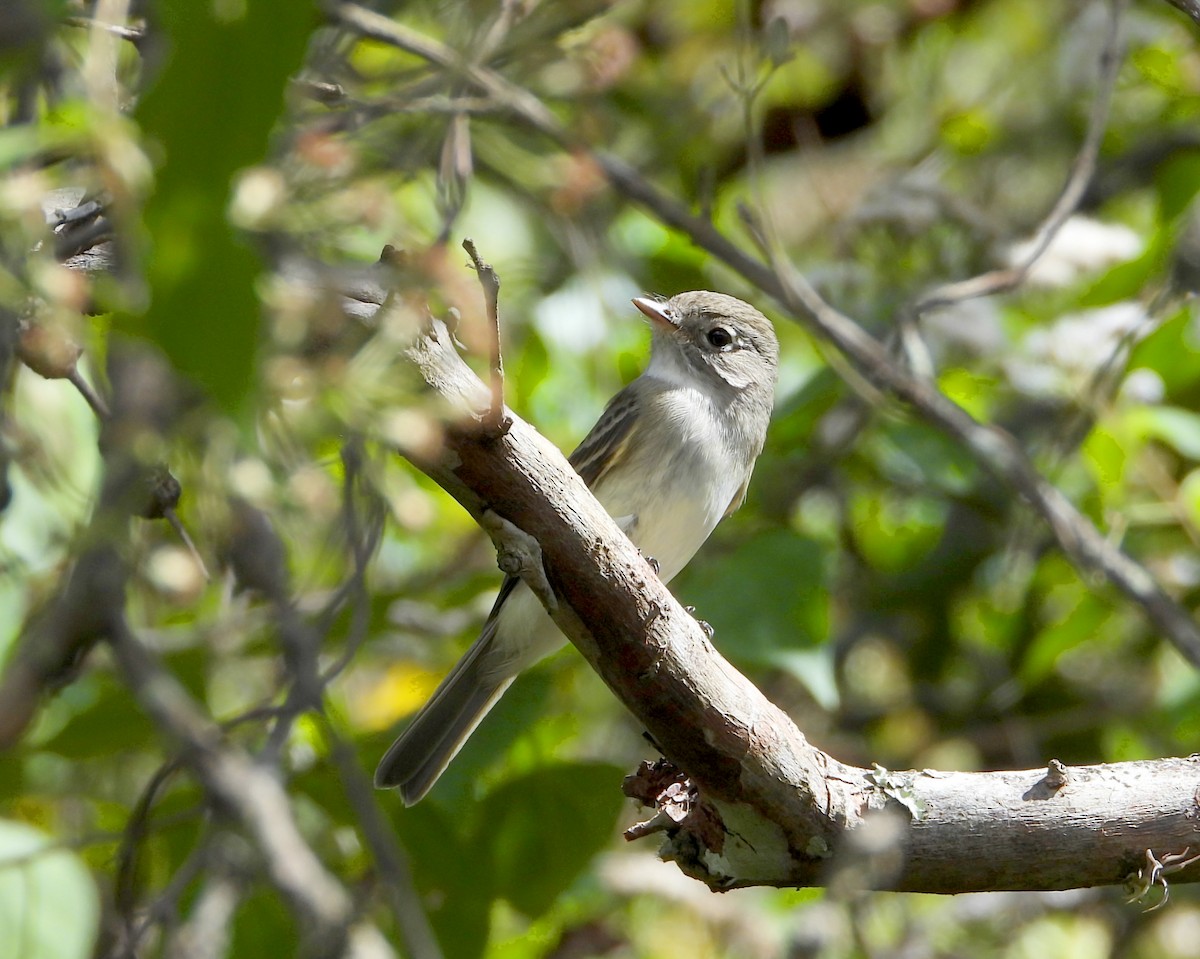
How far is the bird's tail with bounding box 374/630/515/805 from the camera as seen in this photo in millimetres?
3725

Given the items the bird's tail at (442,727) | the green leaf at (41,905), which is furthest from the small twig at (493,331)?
the bird's tail at (442,727)

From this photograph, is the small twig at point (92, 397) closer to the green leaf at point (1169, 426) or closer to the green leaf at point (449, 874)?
the green leaf at point (449, 874)

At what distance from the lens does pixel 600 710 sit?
5.25m

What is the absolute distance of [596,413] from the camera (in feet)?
15.5

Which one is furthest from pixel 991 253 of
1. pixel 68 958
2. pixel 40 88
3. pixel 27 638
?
pixel 68 958

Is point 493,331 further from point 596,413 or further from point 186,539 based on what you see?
point 596,413

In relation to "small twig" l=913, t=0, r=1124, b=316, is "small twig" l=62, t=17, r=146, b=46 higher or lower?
higher

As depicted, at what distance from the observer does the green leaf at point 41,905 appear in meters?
2.40

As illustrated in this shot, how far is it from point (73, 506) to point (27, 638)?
1.97 ft

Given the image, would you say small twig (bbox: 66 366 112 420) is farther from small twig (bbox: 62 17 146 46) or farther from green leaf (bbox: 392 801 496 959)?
green leaf (bbox: 392 801 496 959)

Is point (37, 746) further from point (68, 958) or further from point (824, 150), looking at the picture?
point (824, 150)

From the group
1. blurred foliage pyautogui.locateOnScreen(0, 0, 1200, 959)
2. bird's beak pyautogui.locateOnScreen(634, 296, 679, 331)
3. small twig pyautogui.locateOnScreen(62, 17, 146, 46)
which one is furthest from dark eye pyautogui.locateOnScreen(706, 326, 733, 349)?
small twig pyautogui.locateOnScreen(62, 17, 146, 46)

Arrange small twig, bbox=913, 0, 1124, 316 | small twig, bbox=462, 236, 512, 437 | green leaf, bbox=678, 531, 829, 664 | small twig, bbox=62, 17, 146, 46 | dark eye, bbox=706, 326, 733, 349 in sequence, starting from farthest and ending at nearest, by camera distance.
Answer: dark eye, bbox=706, 326, 733, 349
small twig, bbox=913, 0, 1124, 316
green leaf, bbox=678, 531, 829, 664
small twig, bbox=62, 17, 146, 46
small twig, bbox=462, 236, 512, 437

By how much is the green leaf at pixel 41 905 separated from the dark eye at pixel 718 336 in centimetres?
265
